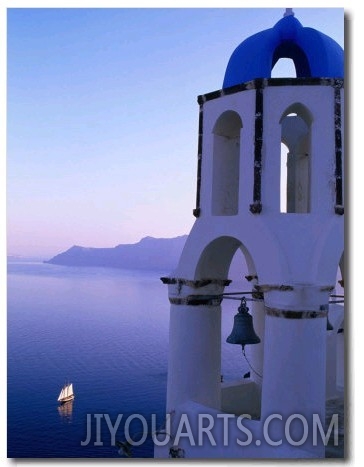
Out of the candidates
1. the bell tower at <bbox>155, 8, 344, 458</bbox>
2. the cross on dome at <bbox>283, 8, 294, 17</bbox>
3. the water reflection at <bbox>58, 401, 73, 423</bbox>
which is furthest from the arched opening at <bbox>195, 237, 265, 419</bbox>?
the water reflection at <bbox>58, 401, 73, 423</bbox>

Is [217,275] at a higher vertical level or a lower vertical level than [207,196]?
lower

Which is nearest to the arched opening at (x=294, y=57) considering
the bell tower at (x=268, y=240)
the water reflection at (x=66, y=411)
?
the bell tower at (x=268, y=240)

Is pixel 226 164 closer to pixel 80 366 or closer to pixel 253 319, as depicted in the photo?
pixel 253 319

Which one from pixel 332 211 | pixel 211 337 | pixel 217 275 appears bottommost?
pixel 211 337

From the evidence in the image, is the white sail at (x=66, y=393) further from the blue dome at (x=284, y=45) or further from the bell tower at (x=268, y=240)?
the blue dome at (x=284, y=45)

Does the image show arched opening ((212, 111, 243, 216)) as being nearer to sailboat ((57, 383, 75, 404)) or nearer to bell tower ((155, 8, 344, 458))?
bell tower ((155, 8, 344, 458))

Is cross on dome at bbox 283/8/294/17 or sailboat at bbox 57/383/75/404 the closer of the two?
cross on dome at bbox 283/8/294/17

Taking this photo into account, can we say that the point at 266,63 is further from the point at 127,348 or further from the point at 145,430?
the point at 127,348

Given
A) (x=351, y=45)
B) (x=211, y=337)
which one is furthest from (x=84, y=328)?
(x=351, y=45)
